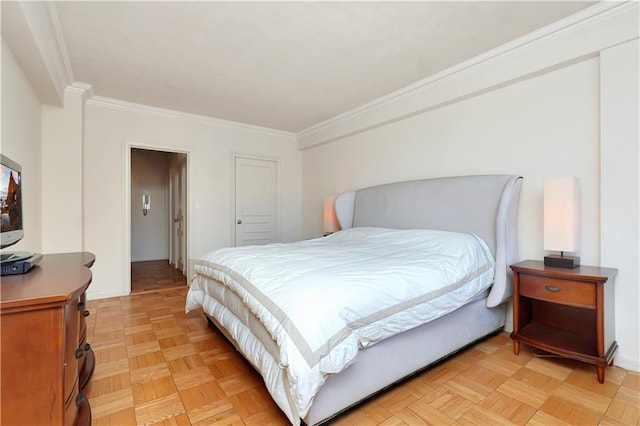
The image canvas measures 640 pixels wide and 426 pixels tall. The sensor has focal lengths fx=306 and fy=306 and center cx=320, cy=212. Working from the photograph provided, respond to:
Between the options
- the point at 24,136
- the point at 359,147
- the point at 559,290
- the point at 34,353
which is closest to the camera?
the point at 34,353

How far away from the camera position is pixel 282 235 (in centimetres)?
527

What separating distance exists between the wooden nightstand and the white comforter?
32 centimetres

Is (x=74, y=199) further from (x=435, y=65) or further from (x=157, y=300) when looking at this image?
(x=435, y=65)

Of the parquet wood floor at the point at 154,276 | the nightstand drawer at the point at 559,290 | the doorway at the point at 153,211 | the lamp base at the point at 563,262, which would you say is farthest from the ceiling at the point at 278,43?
the doorway at the point at 153,211

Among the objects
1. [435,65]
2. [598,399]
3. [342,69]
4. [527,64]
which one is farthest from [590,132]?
[342,69]

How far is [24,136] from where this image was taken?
8.30 ft

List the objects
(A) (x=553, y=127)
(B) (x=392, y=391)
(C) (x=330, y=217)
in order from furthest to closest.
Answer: (C) (x=330, y=217)
(A) (x=553, y=127)
(B) (x=392, y=391)

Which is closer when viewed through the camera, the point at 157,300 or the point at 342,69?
the point at 342,69

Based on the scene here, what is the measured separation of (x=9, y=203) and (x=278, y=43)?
6.59 feet

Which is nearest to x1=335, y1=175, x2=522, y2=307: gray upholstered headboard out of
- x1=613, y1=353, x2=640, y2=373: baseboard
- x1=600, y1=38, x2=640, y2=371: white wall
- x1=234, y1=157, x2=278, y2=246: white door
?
x1=600, y1=38, x2=640, y2=371: white wall

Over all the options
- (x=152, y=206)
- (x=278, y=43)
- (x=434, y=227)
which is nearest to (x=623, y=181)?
(x=434, y=227)

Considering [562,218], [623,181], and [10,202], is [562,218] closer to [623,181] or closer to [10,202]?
[623,181]

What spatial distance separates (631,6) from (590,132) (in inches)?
30.6

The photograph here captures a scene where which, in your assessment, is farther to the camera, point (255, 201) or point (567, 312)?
point (255, 201)
